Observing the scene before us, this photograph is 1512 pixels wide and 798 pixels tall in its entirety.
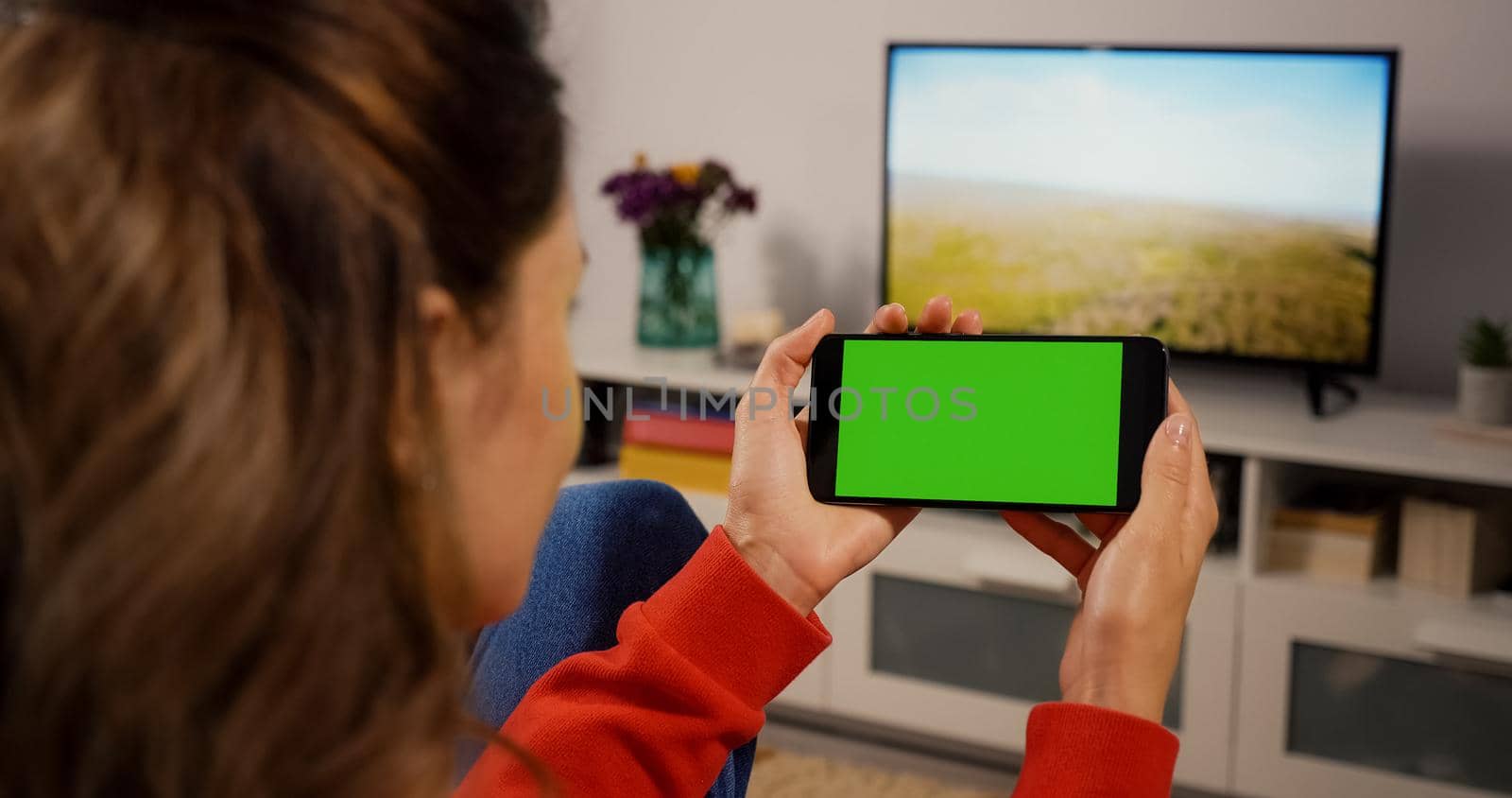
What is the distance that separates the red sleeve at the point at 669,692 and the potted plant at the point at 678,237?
5.68 ft

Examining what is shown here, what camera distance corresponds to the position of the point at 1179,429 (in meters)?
0.95

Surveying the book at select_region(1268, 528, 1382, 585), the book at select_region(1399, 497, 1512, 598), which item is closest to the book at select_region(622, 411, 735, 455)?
the book at select_region(1268, 528, 1382, 585)

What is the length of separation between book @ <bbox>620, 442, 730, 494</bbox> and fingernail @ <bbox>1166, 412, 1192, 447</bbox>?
147 cm

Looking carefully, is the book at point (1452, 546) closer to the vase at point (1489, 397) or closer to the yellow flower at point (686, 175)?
the vase at point (1489, 397)

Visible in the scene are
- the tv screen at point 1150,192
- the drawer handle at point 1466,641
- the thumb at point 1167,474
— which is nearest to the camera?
the thumb at point 1167,474

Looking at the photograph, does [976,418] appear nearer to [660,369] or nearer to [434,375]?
[434,375]

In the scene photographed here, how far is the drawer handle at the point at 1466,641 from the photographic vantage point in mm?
1812

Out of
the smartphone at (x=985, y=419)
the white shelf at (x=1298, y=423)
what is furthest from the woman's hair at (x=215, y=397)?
the white shelf at (x=1298, y=423)

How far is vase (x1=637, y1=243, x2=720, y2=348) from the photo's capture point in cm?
262

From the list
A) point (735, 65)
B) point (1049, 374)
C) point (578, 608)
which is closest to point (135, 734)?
point (578, 608)

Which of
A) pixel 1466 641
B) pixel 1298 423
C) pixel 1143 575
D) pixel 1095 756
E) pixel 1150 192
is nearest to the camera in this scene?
pixel 1095 756

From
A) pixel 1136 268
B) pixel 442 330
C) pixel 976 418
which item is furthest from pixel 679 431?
pixel 442 330

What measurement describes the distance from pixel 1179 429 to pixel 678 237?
68.5 inches

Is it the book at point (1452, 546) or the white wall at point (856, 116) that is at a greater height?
the white wall at point (856, 116)
